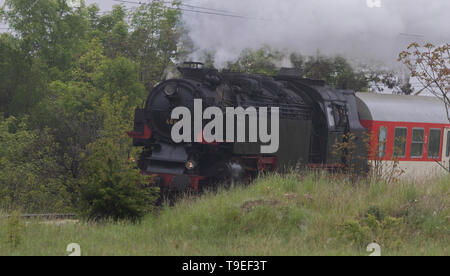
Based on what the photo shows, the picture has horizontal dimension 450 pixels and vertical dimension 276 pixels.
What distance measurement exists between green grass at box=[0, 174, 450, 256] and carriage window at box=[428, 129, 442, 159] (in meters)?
7.93

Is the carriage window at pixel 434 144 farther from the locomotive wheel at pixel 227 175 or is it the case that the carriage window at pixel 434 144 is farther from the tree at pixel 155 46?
the tree at pixel 155 46

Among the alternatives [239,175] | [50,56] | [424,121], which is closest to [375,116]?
[424,121]

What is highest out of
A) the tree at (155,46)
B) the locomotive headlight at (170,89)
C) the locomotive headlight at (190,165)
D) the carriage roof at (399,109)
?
the tree at (155,46)

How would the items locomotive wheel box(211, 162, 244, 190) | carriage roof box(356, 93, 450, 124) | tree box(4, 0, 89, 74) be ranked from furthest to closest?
tree box(4, 0, 89, 74)
carriage roof box(356, 93, 450, 124)
locomotive wheel box(211, 162, 244, 190)

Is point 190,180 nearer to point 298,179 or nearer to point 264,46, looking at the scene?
point 298,179

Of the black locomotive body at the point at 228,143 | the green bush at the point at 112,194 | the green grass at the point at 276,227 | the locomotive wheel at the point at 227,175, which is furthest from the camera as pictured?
the black locomotive body at the point at 228,143

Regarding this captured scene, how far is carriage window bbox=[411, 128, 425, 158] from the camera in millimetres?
17286

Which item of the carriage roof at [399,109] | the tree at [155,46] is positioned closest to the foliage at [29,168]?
the carriage roof at [399,109]

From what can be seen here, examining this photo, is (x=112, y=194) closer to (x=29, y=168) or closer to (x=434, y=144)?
(x=434, y=144)

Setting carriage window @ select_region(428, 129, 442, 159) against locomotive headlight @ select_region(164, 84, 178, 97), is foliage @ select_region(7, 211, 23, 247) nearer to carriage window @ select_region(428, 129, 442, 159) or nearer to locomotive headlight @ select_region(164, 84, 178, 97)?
locomotive headlight @ select_region(164, 84, 178, 97)

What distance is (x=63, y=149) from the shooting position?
21.7 meters

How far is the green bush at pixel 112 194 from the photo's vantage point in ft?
30.6

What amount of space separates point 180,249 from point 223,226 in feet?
4.73

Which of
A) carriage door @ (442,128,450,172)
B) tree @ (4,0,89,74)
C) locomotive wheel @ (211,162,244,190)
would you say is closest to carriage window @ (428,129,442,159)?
carriage door @ (442,128,450,172)
